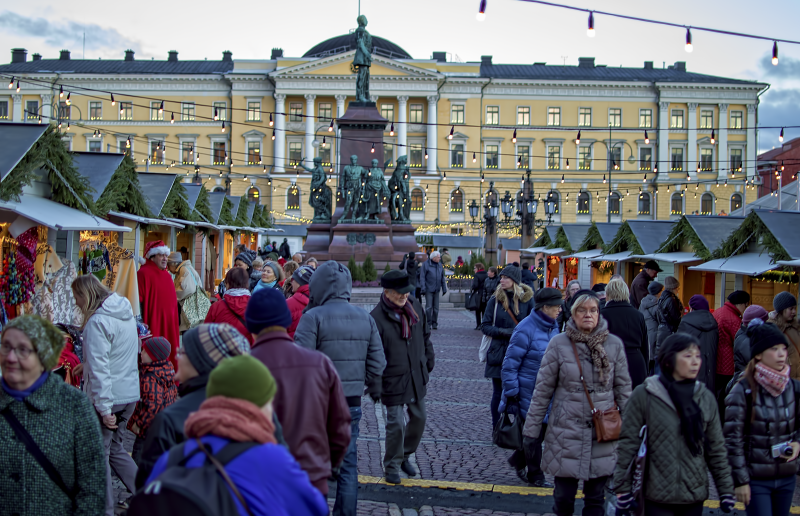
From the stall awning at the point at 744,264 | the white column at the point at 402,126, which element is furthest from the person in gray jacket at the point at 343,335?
the white column at the point at 402,126

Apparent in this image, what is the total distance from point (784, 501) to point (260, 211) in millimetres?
28881

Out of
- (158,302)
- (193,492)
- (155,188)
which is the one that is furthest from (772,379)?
(155,188)

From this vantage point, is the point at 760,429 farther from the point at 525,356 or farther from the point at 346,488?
the point at 346,488

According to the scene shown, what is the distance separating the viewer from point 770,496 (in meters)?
4.47

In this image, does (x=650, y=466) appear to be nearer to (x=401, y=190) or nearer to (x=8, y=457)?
(x=8, y=457)

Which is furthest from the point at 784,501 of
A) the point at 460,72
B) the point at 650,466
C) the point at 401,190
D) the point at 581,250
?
the point at 460,72

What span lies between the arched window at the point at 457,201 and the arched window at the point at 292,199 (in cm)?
1374

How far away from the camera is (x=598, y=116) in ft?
234

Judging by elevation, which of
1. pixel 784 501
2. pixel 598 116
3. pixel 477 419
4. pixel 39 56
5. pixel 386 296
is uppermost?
pixel 39 56

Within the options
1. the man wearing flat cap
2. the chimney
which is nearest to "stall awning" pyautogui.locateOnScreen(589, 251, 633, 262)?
the man wearing flat cap

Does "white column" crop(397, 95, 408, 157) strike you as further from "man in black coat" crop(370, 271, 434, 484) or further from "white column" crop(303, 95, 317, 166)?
"man in black coat" crop(370, 271, 434, 484)

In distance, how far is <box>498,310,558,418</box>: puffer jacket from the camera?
622cm

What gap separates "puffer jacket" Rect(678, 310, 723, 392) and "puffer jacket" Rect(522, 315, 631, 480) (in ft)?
9.86

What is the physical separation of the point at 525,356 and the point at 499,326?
4.39 feet
